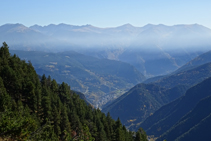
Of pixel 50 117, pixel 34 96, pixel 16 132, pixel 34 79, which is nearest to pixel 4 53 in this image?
pixel 34 79

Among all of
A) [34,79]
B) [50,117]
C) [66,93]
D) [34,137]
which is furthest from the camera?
[66,93]

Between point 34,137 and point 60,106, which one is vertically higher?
point 34,137

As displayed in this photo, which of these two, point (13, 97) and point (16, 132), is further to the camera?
point (13, 97)

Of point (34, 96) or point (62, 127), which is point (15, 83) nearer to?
point (34, 96)

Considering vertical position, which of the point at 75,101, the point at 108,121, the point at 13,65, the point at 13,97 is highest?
the point at 13,65

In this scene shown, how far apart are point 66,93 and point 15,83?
100 feet

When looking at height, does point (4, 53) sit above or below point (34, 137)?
above

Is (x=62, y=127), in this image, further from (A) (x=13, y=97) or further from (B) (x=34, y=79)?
(B) (x=34, y=79)

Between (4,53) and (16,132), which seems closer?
(16,132)

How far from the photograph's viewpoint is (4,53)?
9219 centimetres

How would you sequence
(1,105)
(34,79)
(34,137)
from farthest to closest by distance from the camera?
1. (34,79)
2. (1,105)
3. (34,137)

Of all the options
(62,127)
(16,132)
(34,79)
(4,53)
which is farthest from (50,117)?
(4,53)

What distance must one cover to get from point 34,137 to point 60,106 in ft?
138

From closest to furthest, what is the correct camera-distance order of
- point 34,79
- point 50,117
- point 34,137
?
point 34,137 < point 50,117 < point 34,79
